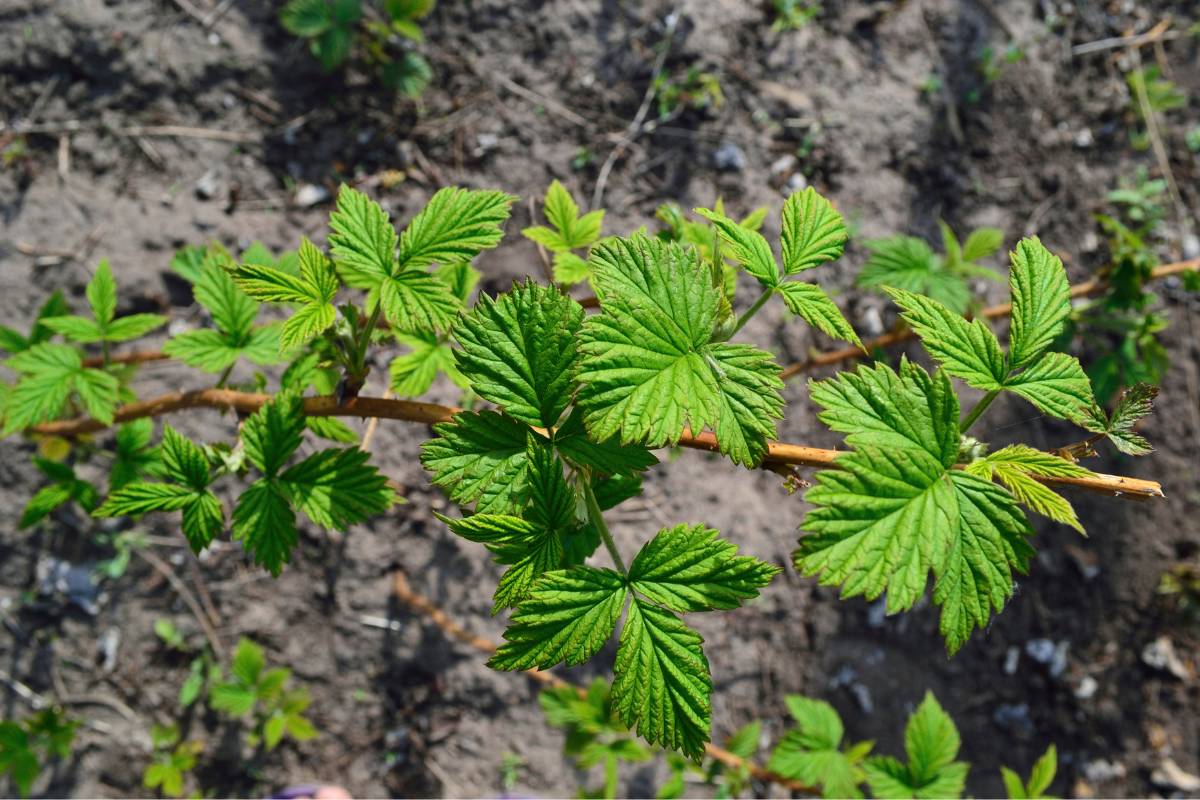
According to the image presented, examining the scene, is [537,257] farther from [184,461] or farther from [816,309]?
[816,309]

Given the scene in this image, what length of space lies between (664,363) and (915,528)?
454 mm

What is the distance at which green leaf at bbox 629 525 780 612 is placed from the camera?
1.20 m

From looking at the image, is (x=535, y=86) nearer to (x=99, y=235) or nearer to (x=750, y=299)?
(x=750, y=299)

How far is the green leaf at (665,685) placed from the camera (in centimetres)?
117

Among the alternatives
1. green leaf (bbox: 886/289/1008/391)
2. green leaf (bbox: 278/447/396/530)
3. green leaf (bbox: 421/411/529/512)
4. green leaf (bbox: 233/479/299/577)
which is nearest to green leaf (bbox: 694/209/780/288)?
green leaf (bbox: 886/289/1008/391)

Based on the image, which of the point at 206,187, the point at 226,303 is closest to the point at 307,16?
the point at 206,187

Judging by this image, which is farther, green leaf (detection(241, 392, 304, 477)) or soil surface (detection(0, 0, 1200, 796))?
soil surface (detection(0, 0, 1200, 796))

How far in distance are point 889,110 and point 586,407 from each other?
276 centimetres

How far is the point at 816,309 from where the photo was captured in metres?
1.28

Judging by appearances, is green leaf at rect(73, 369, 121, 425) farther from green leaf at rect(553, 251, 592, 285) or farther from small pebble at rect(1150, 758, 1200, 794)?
small pebble at rect(1150, 758, 1200, 794)

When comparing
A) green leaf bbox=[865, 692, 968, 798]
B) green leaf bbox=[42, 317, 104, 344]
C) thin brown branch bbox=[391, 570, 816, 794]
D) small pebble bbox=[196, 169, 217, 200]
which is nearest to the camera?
A: green leaf bbox=[42, 317, 104, 344]

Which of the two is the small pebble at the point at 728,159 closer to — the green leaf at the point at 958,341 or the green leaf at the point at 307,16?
the green leaf at the point at 307,16

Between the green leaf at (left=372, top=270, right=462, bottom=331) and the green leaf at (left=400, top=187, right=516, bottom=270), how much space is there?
Result: 4 cm

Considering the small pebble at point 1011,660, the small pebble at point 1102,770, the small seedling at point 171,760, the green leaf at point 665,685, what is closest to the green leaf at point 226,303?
the green leaf at point 665,685
